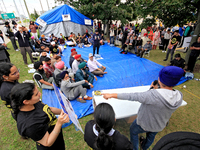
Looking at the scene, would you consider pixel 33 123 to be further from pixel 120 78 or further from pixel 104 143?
pixel 120 78

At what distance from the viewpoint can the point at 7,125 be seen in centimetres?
280

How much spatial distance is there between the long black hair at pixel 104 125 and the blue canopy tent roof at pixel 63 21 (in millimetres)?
13755

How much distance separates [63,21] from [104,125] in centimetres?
1420

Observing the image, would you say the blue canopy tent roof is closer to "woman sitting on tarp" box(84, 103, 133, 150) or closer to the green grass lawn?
the green grass lawn

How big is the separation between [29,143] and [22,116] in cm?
189

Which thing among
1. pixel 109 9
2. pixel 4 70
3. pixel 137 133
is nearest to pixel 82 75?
pixel 4 70

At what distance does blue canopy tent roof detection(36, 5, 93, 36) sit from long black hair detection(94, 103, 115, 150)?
45.1 feet

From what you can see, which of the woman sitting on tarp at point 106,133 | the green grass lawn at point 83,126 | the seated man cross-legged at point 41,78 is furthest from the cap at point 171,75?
the seated man cross-legged at point 41,78

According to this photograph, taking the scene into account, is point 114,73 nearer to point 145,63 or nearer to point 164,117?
point 145,63

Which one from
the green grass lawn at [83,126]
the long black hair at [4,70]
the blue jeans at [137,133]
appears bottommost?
the green grass lawn at [83,126]

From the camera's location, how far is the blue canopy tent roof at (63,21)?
1200 cm

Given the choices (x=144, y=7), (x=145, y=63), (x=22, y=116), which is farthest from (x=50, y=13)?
(x=22, y=116)

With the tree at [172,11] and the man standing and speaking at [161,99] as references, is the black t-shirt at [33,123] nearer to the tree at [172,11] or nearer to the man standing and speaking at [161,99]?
the man standing and speaking at [161,99]

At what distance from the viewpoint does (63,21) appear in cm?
1238
